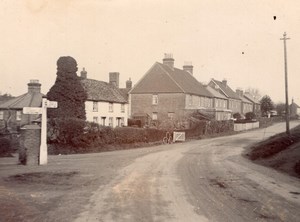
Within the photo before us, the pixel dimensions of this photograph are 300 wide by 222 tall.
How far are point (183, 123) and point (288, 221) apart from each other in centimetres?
3487

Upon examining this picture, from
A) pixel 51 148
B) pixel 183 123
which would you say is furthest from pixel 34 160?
pixel 183 123

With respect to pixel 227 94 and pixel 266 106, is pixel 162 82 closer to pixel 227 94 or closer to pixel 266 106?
pixel 227 94

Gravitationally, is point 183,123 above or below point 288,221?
above

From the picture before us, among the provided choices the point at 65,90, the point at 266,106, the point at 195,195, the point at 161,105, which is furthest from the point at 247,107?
the point at 195,195

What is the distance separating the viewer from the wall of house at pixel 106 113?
44.7m

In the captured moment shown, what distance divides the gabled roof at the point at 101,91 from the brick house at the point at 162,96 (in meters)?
5.91

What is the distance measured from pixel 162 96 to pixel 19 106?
67.9 feet

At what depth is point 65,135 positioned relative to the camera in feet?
90.0

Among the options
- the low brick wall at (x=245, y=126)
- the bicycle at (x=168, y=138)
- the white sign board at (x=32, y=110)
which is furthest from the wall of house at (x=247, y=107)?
the white sign board at (x=32, y=110)

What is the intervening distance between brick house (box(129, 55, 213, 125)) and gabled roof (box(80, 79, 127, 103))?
19.4ft

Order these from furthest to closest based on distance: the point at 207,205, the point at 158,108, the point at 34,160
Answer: the point at 158,108 → the point at 34,160 → the point at 207,205

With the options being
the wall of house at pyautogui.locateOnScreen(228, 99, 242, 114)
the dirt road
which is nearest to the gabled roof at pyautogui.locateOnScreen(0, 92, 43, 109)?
the dirt road

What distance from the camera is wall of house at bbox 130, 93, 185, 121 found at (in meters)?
55.9

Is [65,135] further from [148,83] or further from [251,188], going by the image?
[148,83]
